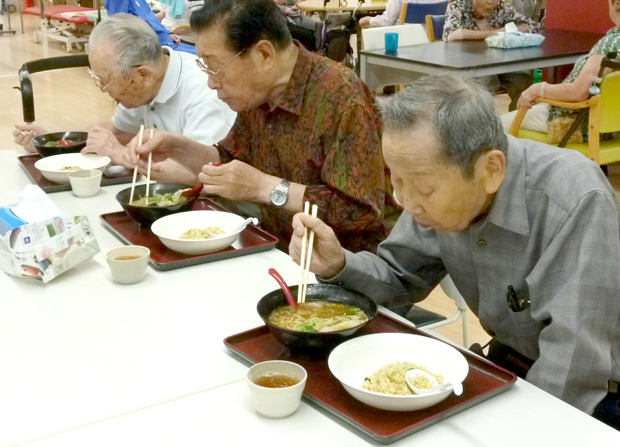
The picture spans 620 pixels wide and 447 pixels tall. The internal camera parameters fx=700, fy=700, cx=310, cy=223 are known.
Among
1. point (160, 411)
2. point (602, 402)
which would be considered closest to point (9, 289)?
point (160, 411)

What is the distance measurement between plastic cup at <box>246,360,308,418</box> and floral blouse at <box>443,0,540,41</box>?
5213mm

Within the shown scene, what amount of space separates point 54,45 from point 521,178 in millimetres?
11143

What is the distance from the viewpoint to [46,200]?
1881mm

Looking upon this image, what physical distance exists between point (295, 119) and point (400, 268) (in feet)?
Result: 2.28

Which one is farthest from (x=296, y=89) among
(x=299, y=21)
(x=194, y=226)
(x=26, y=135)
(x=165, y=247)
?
(x=299, y=21)

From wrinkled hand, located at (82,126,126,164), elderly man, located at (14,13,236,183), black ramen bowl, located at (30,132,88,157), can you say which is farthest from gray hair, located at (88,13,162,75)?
black ramen bowl, located at (30,132,88,157)

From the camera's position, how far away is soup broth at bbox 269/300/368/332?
1417mm

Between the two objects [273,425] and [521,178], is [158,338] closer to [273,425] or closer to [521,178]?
[273,425]

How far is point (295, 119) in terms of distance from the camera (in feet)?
7.17

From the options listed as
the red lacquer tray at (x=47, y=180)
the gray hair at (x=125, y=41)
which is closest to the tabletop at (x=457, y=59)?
the gray hair at (x=125, y=41)

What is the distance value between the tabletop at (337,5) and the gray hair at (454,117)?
7850 mm

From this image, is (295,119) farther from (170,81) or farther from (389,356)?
(389,356)

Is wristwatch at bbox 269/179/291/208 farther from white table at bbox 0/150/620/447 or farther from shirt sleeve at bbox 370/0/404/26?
shirt sleeve at bbox 370/0/404/26

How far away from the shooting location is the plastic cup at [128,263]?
1.71 meters
